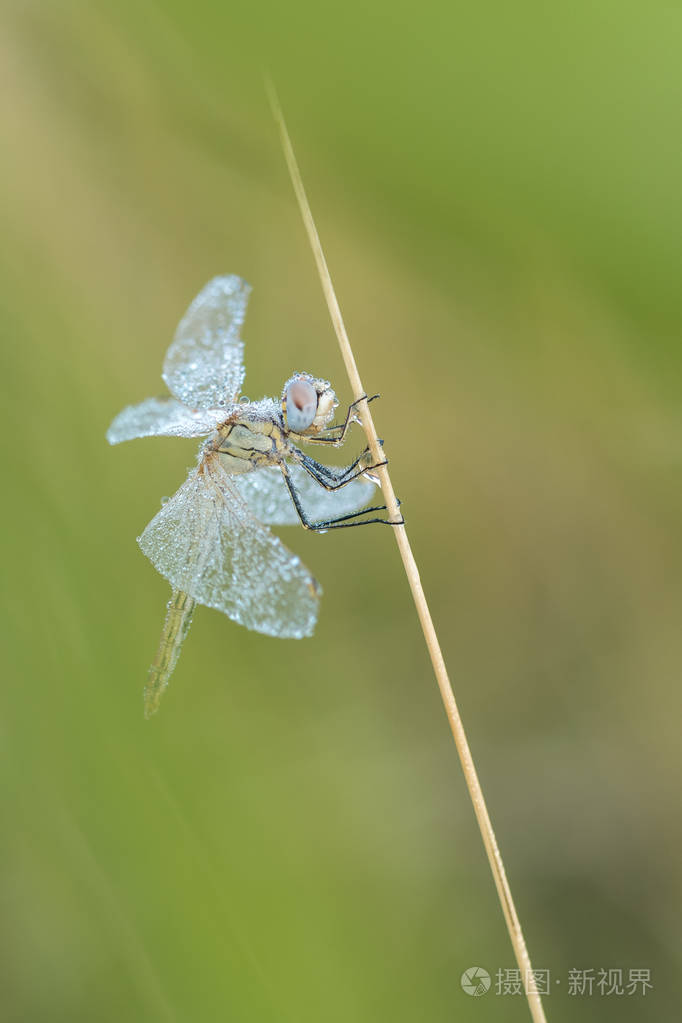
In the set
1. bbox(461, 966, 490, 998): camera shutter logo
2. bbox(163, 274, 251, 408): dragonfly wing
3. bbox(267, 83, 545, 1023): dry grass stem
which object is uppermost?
bbox(163, 274, 251, 408): dragonfly wing

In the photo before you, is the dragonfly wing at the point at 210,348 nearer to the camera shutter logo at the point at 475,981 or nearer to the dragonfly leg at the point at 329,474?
the dragonfly leg at the point at 329,474

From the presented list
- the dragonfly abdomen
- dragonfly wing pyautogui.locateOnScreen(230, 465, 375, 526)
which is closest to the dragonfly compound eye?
dragonfly wing pyautogui.locateOnScreen(230, 465, 375, 526)

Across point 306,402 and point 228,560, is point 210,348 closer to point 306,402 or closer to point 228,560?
point 306,402

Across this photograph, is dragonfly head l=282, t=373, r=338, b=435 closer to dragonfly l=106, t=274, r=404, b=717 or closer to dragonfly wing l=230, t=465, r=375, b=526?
dragonfly l=106, t=274, r=404, b=717

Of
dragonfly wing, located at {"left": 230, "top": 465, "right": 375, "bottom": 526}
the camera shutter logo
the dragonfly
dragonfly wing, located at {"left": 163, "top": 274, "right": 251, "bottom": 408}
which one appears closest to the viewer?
the dragonfly

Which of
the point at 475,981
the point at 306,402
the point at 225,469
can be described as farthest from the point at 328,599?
the point at 475,981

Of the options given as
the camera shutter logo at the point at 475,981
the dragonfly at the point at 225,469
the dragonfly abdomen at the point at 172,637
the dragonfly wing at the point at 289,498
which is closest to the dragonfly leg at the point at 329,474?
the dragonfly at the point at 225,469
